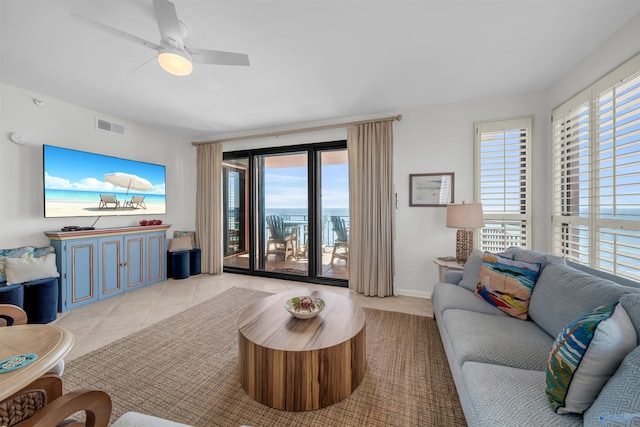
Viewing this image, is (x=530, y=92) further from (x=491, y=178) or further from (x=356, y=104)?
(x=356, y=104)

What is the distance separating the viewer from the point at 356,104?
3.26 meters

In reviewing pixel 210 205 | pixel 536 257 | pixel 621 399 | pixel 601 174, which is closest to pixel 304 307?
pixel 621 399

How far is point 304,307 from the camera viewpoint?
72.9 inches

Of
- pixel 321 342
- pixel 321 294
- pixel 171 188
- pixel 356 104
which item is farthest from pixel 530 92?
pixel 171 188

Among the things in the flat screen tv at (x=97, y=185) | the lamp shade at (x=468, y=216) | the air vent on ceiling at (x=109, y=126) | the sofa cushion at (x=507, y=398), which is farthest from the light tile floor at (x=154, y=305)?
the air vent on ceiling at (x=109, y=126)

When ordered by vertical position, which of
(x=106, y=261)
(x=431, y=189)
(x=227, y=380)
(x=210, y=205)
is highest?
(x=431, y=189)

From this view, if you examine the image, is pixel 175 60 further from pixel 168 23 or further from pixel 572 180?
pixel 572 180

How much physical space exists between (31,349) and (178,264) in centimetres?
341

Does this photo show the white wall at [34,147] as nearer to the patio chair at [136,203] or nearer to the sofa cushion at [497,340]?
the patio chair at [136,203]

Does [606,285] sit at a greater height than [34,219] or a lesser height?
lesser

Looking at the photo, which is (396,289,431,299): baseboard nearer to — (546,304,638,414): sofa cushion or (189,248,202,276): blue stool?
(546,304,638,414): sofa cushion

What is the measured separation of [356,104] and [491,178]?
196 centimetres

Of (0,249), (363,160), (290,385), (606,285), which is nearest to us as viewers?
(606,285)

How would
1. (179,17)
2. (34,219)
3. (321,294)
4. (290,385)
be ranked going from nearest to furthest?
(290,385)
(179,17)
(321,294)
(34,219)
